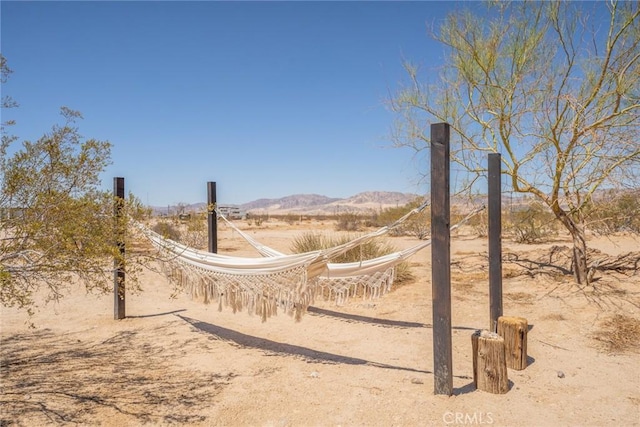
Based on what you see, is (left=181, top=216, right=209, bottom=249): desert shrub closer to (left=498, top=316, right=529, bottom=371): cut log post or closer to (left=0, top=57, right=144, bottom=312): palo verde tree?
(left=0, top=57, right=144, bottom=312): palo verde tree

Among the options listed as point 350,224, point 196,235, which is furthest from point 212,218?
point 350,224

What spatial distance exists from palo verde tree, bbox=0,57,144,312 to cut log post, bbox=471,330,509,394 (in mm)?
2038

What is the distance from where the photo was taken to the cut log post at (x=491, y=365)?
2.41 m

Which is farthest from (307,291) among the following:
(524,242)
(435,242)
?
(524,242)

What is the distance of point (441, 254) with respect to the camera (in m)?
2.37

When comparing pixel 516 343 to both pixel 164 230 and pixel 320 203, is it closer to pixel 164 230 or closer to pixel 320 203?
pixel 164 230

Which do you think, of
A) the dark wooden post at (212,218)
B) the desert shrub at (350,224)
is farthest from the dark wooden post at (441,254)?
the desert shrub at (350,224)

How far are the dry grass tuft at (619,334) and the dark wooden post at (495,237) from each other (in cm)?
86

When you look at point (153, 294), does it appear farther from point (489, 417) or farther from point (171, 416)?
point (489, 417)

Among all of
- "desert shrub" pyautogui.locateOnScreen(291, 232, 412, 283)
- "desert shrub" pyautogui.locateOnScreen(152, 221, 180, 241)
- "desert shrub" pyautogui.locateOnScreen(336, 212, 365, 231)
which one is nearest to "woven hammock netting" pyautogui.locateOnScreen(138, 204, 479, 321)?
"desert shrub" pyautogui.locateOnScreen(152, 221, 180, 241)

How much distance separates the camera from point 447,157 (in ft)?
7.77

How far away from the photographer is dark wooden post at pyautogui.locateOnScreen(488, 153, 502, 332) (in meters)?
3.17

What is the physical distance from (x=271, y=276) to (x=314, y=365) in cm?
69

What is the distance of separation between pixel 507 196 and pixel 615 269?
5.01 feet
